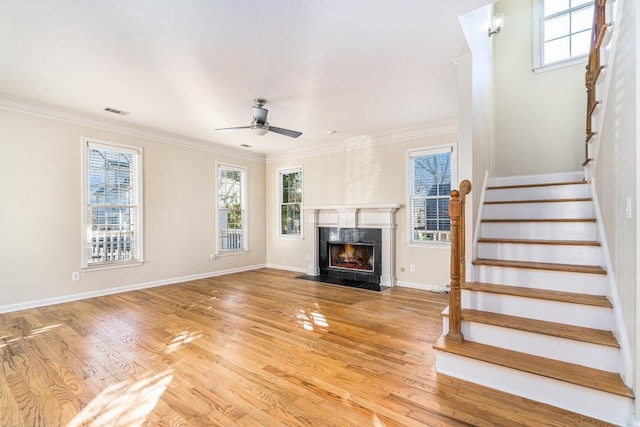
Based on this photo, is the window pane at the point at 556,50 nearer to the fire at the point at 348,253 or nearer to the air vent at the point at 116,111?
the fire at the point at 348,253

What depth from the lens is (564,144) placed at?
4023mm

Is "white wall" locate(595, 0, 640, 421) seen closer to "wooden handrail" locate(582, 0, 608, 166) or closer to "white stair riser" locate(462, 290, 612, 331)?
"white stair riser" locate(462, 290, 612, 331)

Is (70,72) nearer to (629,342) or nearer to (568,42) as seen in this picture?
(629,342)

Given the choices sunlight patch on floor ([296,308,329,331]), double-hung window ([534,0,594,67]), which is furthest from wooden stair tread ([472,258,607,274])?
double-hung window ([534,0,594,67])

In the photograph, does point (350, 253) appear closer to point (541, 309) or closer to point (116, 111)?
point (541, 309)

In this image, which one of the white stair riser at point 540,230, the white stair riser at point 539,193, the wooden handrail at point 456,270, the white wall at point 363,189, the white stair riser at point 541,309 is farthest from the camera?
the white wall at point 363,189

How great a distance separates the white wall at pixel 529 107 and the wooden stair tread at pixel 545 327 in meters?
2.72

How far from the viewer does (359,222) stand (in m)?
5.81

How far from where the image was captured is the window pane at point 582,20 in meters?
3.94

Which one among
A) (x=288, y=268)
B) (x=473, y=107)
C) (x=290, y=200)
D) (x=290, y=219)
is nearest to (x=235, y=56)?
(x=473, y=107)

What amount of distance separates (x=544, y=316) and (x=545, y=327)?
0.53 feet

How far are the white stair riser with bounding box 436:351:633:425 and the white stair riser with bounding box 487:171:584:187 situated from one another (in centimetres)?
242

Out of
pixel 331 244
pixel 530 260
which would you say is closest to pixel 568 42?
pixel 530 260

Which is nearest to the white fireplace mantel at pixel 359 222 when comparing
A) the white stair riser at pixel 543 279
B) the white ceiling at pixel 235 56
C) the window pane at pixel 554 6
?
the white ceiling at pixel 235 56
